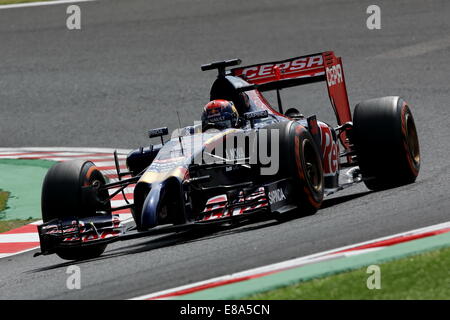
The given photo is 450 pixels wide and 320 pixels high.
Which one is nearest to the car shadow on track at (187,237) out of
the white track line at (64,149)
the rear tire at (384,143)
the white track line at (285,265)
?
the rear tire at (384,143)

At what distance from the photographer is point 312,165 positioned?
9.05 meters

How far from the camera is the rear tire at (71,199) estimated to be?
885 cm

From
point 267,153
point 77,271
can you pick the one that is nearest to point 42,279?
point 77,271

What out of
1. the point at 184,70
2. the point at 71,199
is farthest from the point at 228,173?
the point at 184,70

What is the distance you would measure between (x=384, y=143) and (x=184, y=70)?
26.5ft

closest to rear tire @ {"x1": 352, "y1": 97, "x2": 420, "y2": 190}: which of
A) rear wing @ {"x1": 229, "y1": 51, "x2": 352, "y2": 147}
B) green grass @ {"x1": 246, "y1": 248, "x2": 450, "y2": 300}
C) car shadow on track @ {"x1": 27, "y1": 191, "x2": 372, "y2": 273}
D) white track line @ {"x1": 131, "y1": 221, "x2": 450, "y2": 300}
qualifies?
car shadow on track @ {"x1": 27, "y1": 191, "x2": 372, "y2": 273}

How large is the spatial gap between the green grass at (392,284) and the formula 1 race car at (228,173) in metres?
2.15

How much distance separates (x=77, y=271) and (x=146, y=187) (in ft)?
3.13

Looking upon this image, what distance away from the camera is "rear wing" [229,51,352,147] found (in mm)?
10641

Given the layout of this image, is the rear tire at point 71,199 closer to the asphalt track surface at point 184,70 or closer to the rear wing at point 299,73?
the asphalt track surface at point 184,70

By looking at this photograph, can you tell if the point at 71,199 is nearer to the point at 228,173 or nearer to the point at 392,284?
the point at 228,173

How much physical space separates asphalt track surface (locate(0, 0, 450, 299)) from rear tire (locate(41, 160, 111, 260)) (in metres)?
0.26

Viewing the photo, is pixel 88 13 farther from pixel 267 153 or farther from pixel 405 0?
pixel 267 153

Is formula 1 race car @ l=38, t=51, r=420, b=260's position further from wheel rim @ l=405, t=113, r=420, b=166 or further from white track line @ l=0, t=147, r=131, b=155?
white track line @ l=0, t=147, r=131, b=155
